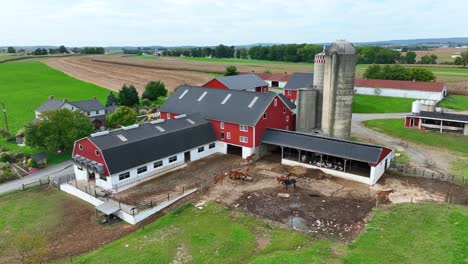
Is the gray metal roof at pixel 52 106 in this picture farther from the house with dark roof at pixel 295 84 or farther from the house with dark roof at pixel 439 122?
the house with dark roof at pixel 439 122

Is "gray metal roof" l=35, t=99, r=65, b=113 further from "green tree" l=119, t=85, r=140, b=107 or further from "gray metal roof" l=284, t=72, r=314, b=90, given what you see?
"gray metal roof" l=284, t=72, r=314, b=90

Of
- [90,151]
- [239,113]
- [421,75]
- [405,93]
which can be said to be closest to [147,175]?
[90,151]

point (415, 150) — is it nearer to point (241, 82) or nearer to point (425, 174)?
point (425, 174)

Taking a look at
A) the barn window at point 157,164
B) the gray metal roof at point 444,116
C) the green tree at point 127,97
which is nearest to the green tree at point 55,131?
the barn window at point 157,164

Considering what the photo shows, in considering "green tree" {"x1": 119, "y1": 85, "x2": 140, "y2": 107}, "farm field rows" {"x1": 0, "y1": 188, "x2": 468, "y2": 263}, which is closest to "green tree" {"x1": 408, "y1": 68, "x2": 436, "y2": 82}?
"farm field rows" {"x1": 0, "y1": 188, "x2": 468, "y2": 263}

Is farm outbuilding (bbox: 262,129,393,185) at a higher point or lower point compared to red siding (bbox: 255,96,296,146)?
lower

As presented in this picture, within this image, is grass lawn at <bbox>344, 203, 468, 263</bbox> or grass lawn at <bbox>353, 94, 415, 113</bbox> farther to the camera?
grass lawn at <bbox>353, 94, 415, 113</bbox>

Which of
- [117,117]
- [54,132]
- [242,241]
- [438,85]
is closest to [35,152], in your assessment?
[54,132]
